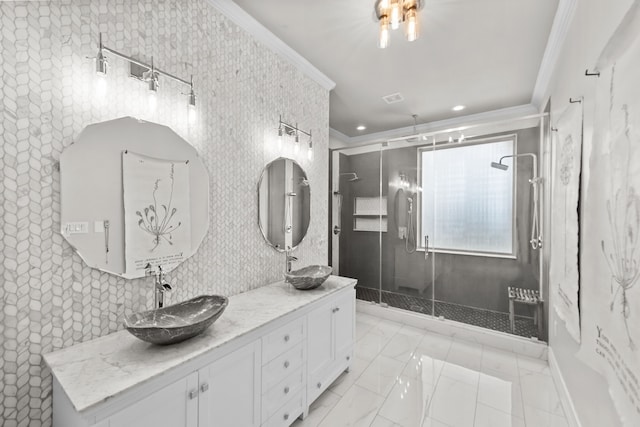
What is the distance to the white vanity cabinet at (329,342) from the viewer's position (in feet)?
6.25

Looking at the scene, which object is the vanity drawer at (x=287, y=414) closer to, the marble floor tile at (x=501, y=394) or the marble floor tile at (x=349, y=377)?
the marble floor tile at (x=349, y=377)


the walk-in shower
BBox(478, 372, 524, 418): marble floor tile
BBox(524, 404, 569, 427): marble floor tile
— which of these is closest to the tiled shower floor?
the walk-in shower

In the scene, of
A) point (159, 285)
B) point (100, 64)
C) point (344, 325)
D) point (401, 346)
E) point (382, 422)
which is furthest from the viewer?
point (401, 346)

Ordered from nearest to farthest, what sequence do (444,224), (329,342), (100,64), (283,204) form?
(100,64), (329,342), (283,204), (444,224)

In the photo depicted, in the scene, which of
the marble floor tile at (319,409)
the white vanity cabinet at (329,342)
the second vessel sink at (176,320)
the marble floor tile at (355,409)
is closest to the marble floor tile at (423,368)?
the marble floor tile at (355,409)

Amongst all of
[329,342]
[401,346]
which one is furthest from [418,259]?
[329,342]

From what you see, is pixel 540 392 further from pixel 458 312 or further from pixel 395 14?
pixel 395 14

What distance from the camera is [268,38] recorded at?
219cm

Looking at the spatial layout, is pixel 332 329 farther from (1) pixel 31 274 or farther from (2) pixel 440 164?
(2) pixel 440 164

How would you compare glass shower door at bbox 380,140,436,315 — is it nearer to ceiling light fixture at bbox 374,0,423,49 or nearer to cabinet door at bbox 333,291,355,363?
cabinet door at bbox 333,291,355,363

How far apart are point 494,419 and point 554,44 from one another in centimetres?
287

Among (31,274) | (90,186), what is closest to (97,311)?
(31,274)

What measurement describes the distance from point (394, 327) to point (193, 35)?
3.53 meters

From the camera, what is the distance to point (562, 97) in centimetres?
206
